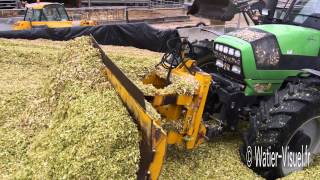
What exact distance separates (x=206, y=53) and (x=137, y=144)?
2676mm

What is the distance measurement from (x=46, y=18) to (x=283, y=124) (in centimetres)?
1426

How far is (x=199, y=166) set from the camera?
17.8 feet

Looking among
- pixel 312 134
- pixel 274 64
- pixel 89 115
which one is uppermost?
pixel 274 64

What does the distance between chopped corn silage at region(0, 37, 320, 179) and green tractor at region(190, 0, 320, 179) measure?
280 mm

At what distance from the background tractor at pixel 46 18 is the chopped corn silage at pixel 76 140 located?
1038 cm

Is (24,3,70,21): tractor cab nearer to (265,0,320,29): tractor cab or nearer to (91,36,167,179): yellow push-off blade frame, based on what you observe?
(265,0,320,29): tractor cab

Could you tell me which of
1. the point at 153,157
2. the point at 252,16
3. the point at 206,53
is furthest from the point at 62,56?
the point at 252,16

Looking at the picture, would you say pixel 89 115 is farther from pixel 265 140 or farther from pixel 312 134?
pixel 312 134

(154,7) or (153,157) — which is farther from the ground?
(153,157)

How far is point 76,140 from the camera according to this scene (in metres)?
4.61

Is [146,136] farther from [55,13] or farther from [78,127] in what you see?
[55,13]

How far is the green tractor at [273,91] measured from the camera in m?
5.05

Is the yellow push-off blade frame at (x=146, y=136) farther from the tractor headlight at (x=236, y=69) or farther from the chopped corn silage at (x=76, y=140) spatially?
the tractor headlight at (x=236, y=69)

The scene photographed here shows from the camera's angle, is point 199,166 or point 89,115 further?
point 199,166
